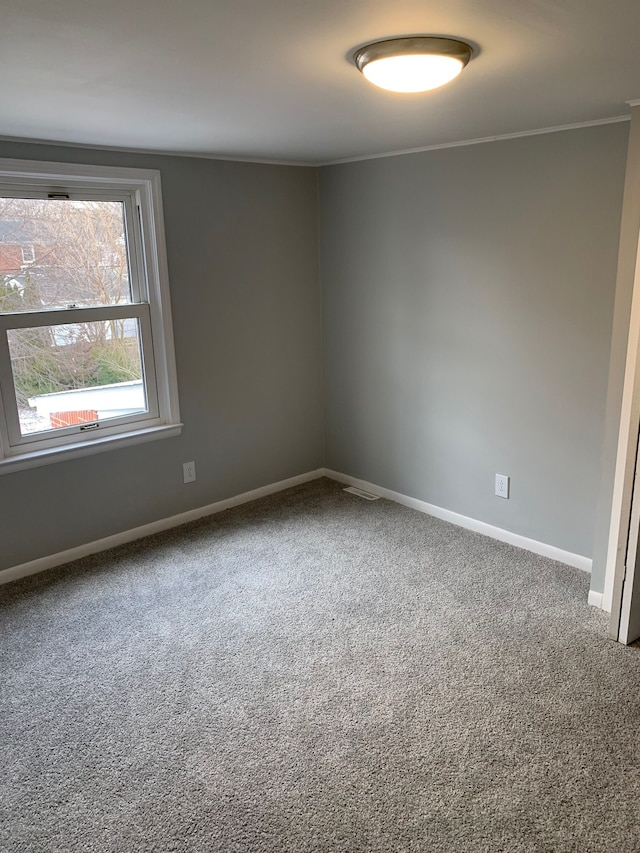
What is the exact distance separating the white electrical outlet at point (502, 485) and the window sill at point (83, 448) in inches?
70.0

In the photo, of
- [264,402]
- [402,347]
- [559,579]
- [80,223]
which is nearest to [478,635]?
[559,579]

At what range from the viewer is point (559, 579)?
301cm

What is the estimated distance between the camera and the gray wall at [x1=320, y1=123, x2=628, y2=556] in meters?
2.84

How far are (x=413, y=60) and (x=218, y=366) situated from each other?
2.40 meters

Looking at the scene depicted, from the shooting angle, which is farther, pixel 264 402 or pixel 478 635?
pixel 264 402

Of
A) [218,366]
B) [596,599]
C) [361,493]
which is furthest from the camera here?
[361,493]

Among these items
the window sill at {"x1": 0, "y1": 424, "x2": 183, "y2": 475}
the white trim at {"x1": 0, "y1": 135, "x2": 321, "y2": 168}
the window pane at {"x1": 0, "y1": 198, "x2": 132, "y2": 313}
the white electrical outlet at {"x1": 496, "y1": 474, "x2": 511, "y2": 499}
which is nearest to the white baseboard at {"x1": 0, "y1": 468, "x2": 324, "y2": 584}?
the window sill at {"x1": 0, "y1": 424, "x2": 183, "y2": 475}

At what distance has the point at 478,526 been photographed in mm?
3539

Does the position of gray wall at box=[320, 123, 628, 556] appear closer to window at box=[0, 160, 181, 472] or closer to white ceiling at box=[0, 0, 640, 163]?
white ceiling at box=[0, 0, 640, 163]

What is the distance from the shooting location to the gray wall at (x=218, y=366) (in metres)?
3.26

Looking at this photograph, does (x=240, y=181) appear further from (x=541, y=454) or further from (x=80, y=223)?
(x=541, y=454)

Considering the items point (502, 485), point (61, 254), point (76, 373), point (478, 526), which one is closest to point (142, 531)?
point (76, 373)

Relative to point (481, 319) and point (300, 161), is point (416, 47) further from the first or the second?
point (300, 161)

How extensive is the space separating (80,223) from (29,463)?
1.21 meters
